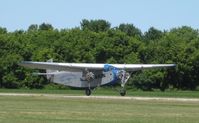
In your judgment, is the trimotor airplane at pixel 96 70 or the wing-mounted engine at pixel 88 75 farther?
the wing-mounted engine at pixel 88 75

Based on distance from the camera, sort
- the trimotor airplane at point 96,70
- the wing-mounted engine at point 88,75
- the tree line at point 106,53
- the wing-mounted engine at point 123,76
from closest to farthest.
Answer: the wing-mounted engine at point 123,76 < the trimotor airplane at point 96,70 < the wing-mounted engine at point 88,75 < the tree line at point 106,53

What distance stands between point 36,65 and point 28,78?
3247 cm

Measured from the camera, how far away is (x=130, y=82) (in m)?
111

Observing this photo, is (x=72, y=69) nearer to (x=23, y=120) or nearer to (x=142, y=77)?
(x=142, y=77)

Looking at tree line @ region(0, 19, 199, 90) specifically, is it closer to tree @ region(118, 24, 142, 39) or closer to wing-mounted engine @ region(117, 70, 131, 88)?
wing-mounted engine @ region(117, 70, 131, 88)

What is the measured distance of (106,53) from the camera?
4887 inches

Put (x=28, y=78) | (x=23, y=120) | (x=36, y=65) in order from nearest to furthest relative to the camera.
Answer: (x=23, y=120)
(x=36, y=65)
(x=28, y=78)

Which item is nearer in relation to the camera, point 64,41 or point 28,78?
point 28,78

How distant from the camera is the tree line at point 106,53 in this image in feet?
366

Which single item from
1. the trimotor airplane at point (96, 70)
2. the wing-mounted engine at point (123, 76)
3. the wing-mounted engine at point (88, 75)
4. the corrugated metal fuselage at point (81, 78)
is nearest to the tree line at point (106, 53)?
the corrugated metal fuselage at point (81, 78)

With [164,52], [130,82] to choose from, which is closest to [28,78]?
[130,82]

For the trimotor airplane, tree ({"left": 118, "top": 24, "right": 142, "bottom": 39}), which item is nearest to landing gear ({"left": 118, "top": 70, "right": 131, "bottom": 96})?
the trimotor airplane

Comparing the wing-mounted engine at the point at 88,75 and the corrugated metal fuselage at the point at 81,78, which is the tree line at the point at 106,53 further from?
the wing-mounted engine at the point at 88,75

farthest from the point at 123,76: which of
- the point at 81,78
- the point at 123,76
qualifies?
the point at 81,78
